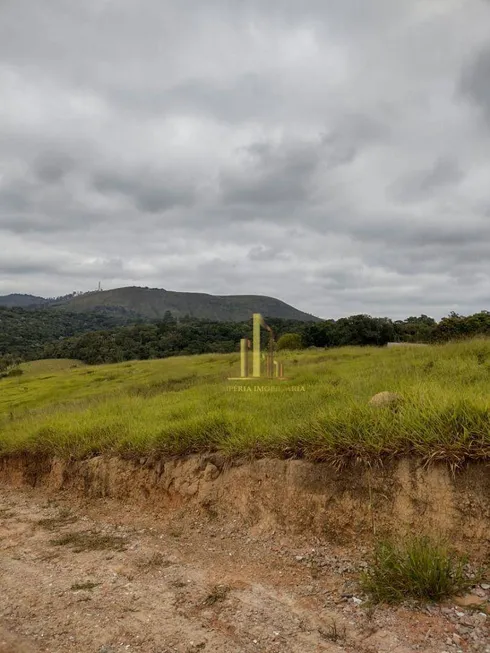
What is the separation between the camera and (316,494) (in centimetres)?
493

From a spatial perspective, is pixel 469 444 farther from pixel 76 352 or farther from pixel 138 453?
pixel 76 352

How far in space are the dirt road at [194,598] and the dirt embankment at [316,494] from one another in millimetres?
246

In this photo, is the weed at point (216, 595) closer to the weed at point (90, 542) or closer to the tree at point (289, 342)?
the weed at point (90, 542)

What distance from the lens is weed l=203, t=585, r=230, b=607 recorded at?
3775mm

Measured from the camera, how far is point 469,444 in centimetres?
431

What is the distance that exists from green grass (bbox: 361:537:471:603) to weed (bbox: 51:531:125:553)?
280 cm

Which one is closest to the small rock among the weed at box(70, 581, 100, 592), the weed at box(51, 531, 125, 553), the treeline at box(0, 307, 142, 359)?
the weed at box(70, 581, 100, 592)

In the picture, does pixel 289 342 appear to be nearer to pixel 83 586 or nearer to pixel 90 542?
pixel 90 542

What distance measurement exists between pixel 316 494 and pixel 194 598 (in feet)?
5.63

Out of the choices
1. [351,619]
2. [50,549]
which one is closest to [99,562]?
[50,549]

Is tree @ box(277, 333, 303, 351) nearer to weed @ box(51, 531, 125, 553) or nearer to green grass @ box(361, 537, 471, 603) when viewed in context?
weed @ box(51, 531, 125, 553)

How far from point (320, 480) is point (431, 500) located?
1.17 meters

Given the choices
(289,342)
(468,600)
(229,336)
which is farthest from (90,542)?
(229,336)

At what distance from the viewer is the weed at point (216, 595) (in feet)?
12.4
